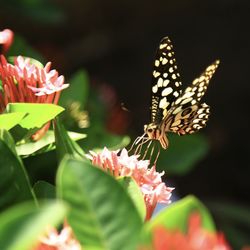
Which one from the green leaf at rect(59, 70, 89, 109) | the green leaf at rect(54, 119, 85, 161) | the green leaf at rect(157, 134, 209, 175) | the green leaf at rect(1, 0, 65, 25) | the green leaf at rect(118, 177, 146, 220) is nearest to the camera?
the green leaf at rect(118, 177, 146, 220)

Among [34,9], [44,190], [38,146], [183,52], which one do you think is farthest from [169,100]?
[183,52]

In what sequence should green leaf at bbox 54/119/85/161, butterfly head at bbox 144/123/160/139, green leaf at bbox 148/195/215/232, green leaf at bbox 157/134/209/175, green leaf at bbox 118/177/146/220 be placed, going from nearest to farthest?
green leaf at bbox 148/195/215/232 → green leaf at bbox 118/177/146/220 → green leaf at bbox 54/119/85/161 → butterfly head at bbox 144/123/160/139 → green leaf at bbox 157/134/209/175

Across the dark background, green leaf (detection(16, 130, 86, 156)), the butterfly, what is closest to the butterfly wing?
the butterfly

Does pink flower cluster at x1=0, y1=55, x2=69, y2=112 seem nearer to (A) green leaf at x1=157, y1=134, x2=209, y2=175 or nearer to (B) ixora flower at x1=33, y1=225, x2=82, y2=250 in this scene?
(B) ixora flower at x1=33, y1=225, x2=82, y2=250

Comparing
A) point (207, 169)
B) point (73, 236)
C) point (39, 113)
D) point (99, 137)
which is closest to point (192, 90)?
point (99, 137)

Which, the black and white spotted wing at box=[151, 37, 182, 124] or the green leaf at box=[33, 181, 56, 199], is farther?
the black and white spotted wing at box=[151, 37, 182, 124]

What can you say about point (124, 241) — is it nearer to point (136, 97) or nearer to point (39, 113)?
point (39, 113)

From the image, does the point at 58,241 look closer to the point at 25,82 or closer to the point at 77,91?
the point at 25,82

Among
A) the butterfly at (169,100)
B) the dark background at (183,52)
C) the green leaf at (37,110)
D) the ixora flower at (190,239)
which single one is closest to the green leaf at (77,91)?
the butterfly at (169,100)
